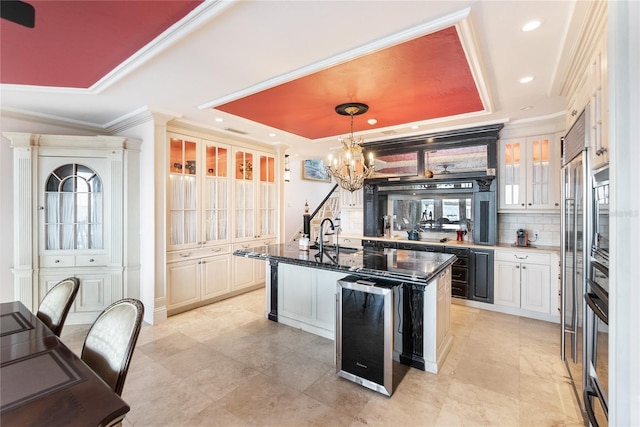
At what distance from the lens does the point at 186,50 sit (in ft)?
7.36

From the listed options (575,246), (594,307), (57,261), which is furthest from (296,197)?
(594,307)

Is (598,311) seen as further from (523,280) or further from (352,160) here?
(523,280)

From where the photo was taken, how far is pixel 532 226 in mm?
4379

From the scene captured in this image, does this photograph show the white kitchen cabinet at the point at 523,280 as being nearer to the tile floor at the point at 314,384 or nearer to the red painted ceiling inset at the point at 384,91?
the tile floor at the point at 314,384

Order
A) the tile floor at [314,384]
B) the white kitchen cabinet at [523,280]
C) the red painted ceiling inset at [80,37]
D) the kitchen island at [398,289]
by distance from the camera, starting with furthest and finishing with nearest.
Answer: 1. the white kitchen cabinet at [523,280]
2. the kitchen island at [398,289]
3. the tile floor at [314,384]
4. the red painted ceiling inset at [80,37]

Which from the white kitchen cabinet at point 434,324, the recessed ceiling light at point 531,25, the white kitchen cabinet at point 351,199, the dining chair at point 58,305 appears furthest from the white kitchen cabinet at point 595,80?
the white kitchen cabinet at point 351,199

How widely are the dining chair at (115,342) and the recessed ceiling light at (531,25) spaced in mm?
3029

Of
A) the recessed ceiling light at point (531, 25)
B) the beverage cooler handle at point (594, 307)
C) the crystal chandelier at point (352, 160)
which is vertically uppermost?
the recessed ceiling light at point (531, 25)

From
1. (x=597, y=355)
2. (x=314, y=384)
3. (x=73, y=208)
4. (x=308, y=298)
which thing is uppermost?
(x=73, y=208)

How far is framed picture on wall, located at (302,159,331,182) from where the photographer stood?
8.86 metres

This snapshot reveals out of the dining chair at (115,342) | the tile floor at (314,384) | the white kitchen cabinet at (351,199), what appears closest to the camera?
the dining chair at (115,342)

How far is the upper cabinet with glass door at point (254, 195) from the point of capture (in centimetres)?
494

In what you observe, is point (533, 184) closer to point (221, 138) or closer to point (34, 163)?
point (221, 138)

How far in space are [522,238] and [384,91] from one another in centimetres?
316
